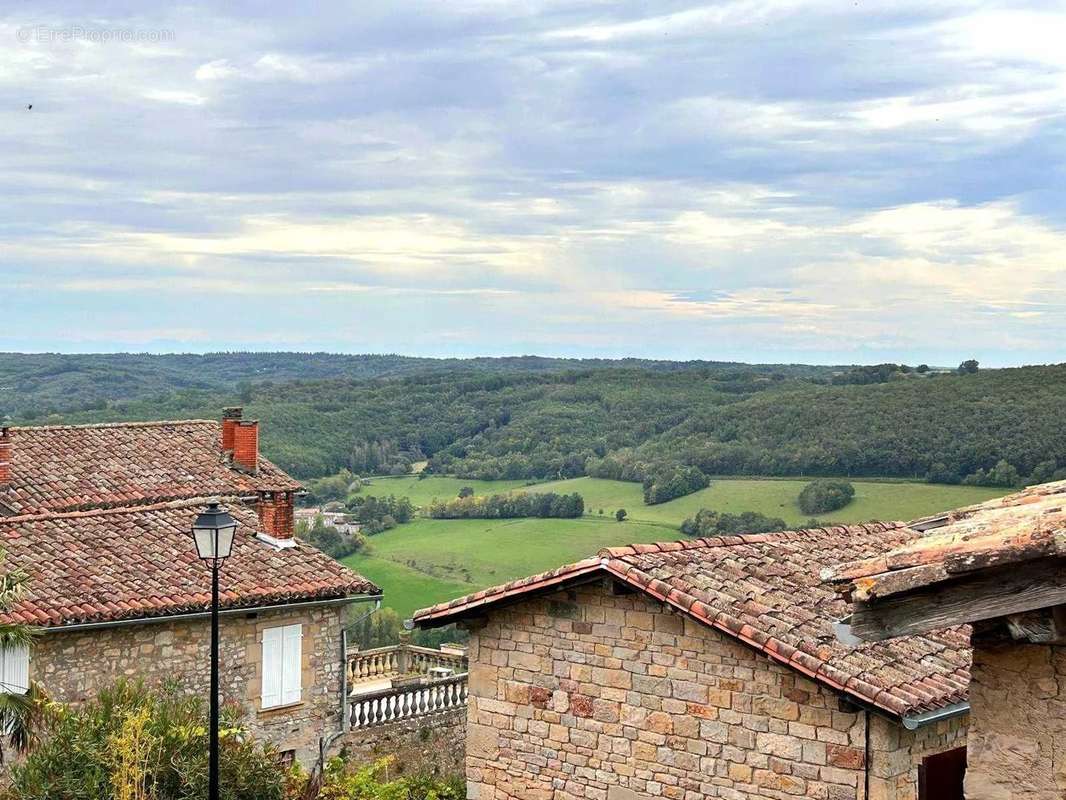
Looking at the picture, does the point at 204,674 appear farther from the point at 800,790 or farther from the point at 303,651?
the point at 800,790

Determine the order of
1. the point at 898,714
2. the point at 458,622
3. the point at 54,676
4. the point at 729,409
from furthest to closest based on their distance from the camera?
1. the point at 729,409
2. the point at 54,676
3. the point at 458,622
4. the point at 898,714

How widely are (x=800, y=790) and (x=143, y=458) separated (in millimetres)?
18050

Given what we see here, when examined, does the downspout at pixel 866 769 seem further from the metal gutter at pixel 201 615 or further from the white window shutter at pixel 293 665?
the white window shutter at pixel 293 665

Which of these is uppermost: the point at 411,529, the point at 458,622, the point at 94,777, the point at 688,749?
the point at 458,622

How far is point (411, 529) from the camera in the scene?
2625 inches

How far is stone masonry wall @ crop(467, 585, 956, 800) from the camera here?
1004 cm

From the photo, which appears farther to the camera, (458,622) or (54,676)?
(54,676)

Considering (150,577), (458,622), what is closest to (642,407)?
(150,577)

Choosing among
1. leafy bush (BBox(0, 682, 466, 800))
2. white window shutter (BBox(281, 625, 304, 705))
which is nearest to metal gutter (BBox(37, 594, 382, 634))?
white window shutter (BBox(281, 625, 304, 705))

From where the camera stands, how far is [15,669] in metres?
17.2

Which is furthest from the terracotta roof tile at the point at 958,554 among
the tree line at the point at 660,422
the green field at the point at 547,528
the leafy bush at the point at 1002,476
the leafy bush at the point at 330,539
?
the leafy bush at the point at 1002,476

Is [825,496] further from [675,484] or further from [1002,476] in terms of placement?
[675,484]

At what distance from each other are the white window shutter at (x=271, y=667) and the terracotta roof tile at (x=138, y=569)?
0.65 m

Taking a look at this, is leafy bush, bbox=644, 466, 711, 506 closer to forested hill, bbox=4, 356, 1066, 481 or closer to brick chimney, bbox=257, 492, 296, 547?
forested hill, bbox=4, 356, 1066, 481
